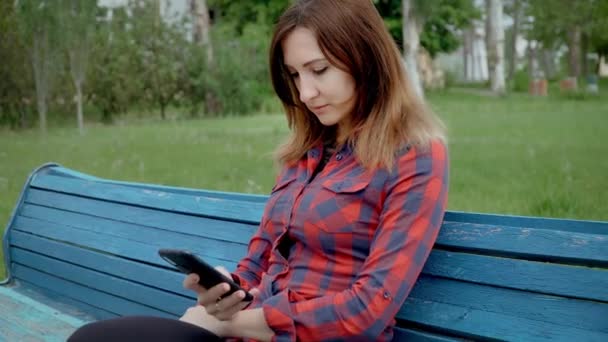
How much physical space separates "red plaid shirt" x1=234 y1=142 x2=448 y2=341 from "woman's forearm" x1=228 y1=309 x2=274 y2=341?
1.1 inches

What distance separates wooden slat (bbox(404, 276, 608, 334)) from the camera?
1961 mm

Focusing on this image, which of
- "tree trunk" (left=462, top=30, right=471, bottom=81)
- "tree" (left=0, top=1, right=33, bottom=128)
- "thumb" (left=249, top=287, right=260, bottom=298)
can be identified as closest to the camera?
"thumb" (left=249, top=287, right=260, bottom=298)

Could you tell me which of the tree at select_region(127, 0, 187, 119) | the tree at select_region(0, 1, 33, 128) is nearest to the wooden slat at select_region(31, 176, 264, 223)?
the tree at select_region(0, 1, 33, 128)

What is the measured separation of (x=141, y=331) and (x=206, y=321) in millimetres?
193

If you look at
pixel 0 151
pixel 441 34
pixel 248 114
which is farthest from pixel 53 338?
pixel 441 34

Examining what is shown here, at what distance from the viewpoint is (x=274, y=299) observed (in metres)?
2.20

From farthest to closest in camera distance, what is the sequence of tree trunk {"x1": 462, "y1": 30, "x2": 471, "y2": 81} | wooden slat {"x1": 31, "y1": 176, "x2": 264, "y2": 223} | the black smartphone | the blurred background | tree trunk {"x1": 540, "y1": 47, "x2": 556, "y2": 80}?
tree trunk {"x1": 462, "y1": 30, "x2": 471, "y2": 81}
tree trunk {"x1": 540, "y1": 47, "x2": 556, "y2": 80}
the blurred background
wooden slat {"x1": 31, "y1": 176, "x2": 264, "y2": 223}
the black smartphone

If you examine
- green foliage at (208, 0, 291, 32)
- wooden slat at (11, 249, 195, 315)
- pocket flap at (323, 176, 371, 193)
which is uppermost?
green foliage at (208, 0, 291, 32)

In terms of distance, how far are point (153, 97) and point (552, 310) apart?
806 inches

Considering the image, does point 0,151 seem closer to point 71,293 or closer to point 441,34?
point 71,293

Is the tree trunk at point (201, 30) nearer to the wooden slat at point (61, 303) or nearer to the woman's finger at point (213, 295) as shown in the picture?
the wooden slat at point (61, 303)

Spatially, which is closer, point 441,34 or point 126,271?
point 126,271

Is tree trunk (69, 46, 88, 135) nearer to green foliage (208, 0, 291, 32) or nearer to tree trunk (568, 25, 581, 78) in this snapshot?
green foliage (208, 0, 291, 32)

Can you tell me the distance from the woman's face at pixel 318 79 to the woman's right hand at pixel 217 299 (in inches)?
22.9
